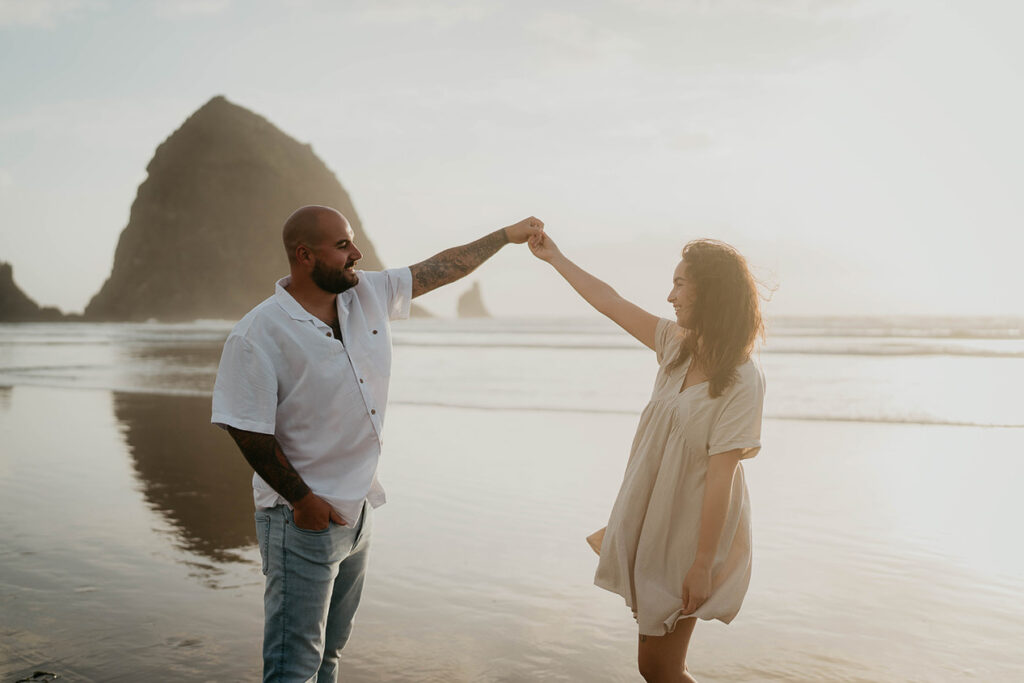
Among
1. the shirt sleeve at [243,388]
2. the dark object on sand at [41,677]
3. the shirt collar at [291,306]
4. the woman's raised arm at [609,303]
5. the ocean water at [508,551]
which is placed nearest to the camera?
the shirt sleeve at [243,388]

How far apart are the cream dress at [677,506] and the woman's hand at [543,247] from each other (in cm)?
100

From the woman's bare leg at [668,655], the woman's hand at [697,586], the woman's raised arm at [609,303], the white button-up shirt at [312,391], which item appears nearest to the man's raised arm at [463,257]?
the woman's raised arm at [609,303]

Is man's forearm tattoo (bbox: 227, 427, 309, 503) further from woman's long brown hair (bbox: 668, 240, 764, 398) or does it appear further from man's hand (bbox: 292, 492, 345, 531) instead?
woman's long brown hair (bbox: 668, 240, 764, 398)

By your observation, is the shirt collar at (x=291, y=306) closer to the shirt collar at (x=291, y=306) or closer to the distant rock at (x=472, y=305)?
the shirt collar at (x=291, y=306)

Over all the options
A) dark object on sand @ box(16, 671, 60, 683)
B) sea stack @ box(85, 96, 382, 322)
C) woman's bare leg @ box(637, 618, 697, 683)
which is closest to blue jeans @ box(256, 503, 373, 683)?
woman's bare leg @ box(637, 618, 697, 683)

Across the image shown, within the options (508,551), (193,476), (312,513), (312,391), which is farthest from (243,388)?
(193,476)

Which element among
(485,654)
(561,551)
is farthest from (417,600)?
(561,551)

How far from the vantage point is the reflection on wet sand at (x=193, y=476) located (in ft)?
21.2

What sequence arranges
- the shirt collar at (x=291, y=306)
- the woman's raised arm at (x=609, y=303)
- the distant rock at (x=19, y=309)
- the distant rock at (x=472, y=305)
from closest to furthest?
the shirt collar at (x=291, y=306) → the woman's raised arm at (x=609, y=303) → the distant rock at (x=19, y=309) → the distant rock at (x=472, y=305)

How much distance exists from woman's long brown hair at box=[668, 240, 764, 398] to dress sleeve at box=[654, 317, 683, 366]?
0.27 ft

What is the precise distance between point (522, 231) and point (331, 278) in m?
1.26

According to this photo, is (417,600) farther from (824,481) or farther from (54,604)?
(824,481)

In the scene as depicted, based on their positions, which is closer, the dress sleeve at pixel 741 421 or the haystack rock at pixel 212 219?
the dress sleeve at pixel 741 421

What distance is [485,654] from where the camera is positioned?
427cm
